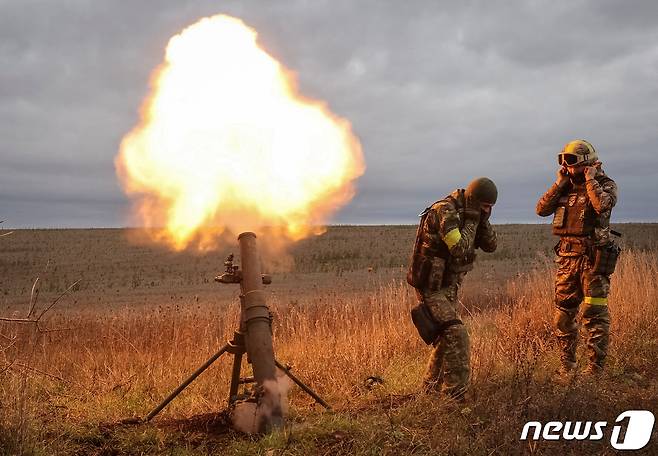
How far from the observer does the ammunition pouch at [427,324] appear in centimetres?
614

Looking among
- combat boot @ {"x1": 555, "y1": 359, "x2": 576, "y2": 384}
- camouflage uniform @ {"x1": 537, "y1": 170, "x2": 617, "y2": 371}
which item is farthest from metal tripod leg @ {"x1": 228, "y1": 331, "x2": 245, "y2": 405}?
camouflage uniform @ {"x1": 537, "y1": 170, "x2": 617, "y2": 371}

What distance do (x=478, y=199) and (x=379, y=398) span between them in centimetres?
258

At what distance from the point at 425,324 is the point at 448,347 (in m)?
0.35

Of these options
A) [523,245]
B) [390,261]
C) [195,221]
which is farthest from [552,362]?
[523,245]

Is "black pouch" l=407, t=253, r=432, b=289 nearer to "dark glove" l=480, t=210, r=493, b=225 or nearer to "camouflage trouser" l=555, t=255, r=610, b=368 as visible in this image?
"dark glove" l=480, t=210, r=493, b=225

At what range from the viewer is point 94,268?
28.9 m

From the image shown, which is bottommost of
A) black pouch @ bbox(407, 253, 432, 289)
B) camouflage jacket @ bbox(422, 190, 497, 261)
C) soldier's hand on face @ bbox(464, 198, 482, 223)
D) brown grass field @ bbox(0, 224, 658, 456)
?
brown grass field @ bbox(0, 224, 658, 456)

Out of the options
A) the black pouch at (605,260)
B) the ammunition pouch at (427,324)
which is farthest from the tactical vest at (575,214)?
the ammunition pouch at (427,324)

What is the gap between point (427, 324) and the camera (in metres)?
6.16

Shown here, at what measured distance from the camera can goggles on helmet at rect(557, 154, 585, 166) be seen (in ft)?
23.9

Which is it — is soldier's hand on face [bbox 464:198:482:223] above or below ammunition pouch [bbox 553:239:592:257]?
above

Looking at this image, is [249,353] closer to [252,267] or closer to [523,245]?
[252,267]

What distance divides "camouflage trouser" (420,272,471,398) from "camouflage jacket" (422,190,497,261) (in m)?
0.42

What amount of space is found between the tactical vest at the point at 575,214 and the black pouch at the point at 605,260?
12.3 inches
